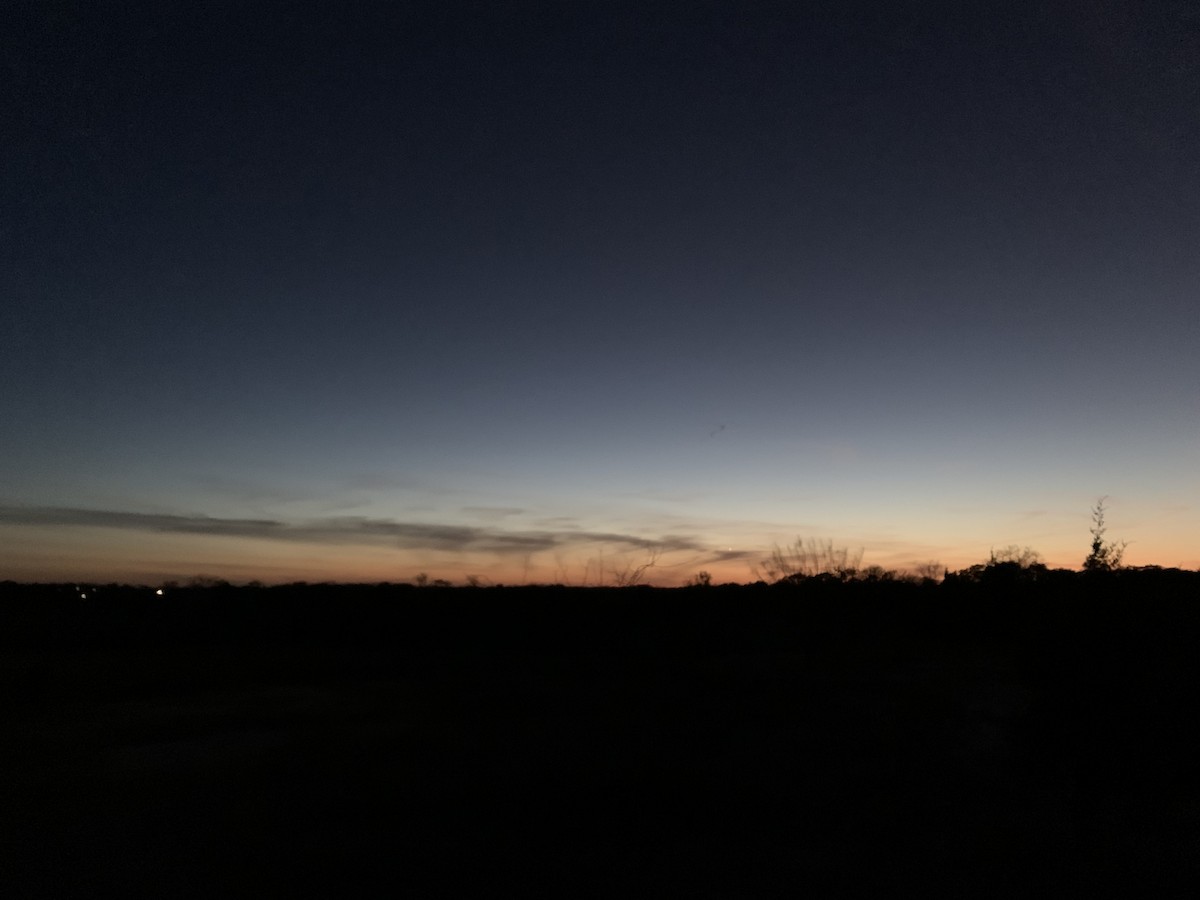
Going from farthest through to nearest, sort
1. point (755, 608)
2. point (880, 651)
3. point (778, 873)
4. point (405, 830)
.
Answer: point (755, 608)
point (880, 651)
point (405, 830)
point (778, 873)

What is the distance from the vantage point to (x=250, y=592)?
4706 cm

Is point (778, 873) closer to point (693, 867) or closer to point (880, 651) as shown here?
point (693, 867)

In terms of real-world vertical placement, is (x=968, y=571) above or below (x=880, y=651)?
above

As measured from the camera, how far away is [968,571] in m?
42.8

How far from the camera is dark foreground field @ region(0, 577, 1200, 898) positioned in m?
8.61

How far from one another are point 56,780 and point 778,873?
31.1 ft

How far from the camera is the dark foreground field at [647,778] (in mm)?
8609

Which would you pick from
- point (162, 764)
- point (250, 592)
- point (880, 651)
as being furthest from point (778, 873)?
point (250, 592)

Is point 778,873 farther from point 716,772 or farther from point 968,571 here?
point 968,571

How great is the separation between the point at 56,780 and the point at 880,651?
24.5 meters

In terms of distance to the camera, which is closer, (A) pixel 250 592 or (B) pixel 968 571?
(B) pixel 968 571

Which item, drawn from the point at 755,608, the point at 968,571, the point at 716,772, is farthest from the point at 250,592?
the point at 716,772

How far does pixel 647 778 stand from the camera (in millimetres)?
11891

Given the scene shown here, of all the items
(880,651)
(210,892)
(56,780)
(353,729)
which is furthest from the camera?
(880,651)
